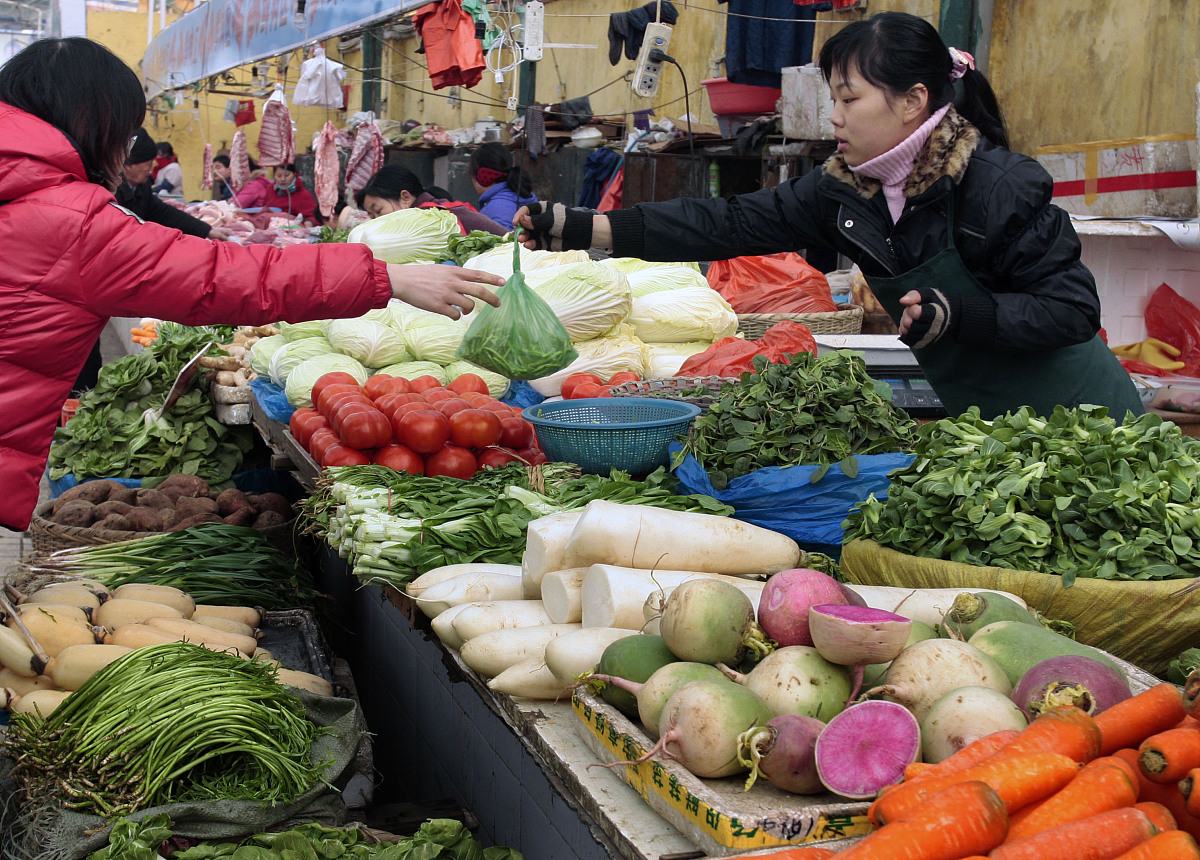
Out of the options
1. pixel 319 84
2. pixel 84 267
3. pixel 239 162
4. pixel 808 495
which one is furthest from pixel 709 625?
pixel 239 162

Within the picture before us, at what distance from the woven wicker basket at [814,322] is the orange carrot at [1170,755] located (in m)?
4.26

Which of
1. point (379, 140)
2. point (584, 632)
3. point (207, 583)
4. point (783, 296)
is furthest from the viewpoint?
point (379, 140)

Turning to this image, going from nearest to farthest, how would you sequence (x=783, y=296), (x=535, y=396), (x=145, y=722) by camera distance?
(x=145, y=722)
(x=535, y=396)
(x=783, y=296)

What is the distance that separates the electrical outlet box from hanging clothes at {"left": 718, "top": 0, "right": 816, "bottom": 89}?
1954 mm

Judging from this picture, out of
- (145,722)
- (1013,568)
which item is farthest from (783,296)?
(145,722)

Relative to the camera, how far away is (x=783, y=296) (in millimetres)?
6070

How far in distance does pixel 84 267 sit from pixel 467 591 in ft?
3.99

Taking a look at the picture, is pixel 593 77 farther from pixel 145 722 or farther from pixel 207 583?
pixel 145 722

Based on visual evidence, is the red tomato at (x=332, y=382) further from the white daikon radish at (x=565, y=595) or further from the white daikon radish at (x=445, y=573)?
the white daikon radish at (x=565, y=595)

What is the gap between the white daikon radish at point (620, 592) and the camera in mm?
2080

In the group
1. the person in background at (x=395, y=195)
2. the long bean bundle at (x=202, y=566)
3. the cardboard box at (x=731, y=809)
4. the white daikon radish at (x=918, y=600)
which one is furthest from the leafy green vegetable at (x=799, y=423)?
the person in background at (x=395, y=195)

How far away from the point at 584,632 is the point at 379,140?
1290cm

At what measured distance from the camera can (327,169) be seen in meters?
14.0

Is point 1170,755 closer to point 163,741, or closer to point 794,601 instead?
point 794,601
